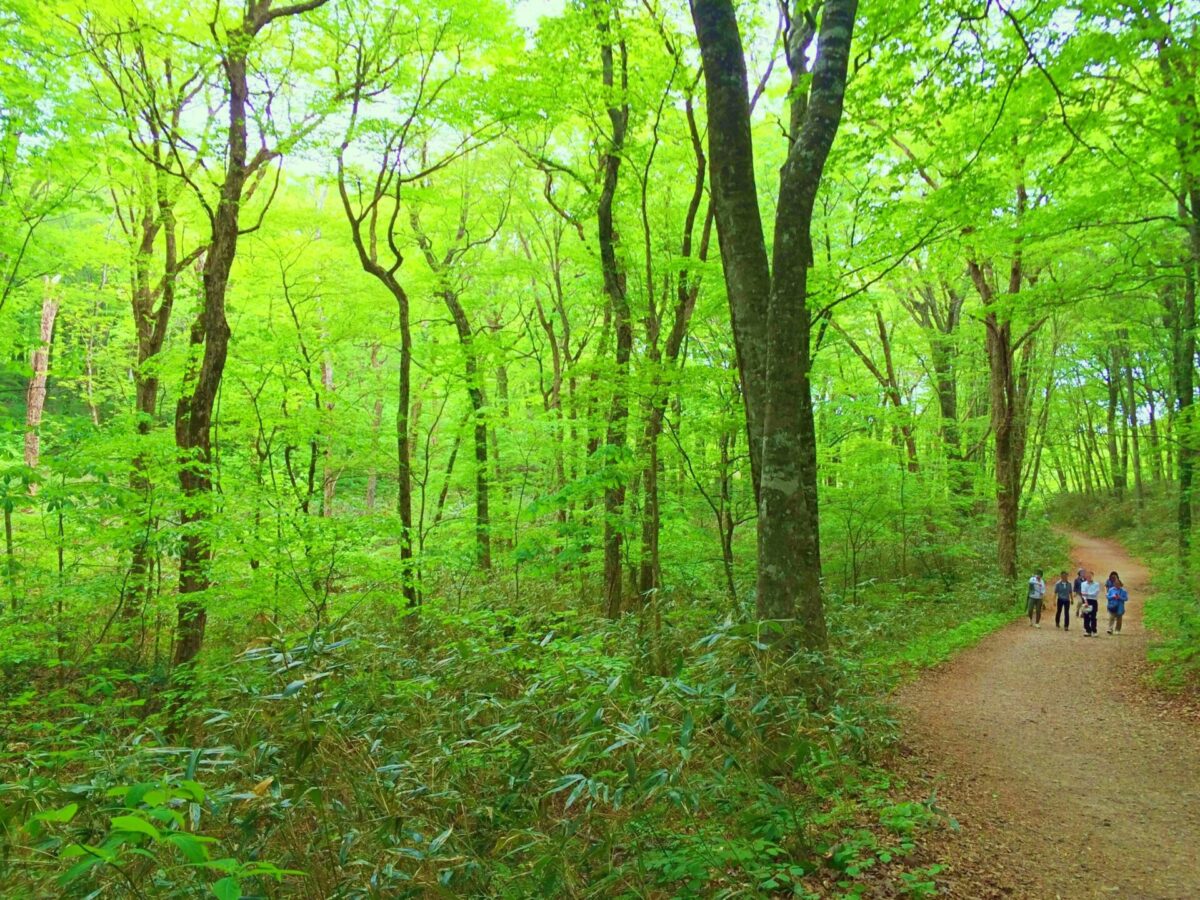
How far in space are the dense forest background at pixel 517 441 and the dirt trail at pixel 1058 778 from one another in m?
0.59

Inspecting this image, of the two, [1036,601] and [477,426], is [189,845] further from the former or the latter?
[1036,601]

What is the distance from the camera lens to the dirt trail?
3.74m

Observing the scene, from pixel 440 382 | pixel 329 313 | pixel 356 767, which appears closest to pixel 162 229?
pixel 329 313

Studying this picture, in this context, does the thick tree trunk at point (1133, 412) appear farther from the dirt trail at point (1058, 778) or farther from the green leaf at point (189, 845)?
the green leaf at point (189, 845)

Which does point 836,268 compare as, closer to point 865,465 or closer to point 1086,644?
point 865,465

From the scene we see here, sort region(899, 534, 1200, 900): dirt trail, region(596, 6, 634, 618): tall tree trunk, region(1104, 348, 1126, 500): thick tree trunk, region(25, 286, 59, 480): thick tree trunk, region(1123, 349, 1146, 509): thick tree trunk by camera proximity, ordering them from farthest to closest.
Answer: region(1104, 348, 1126, 500): thick tree trunk, region(1123, 349, 1146, 509): thick tree trunk, region(25, 286, 59, 480): thick tree trunk, region(596, 6, 634, 618): tall tree trunk, region(899, 534, 1200, 900): dirt trail

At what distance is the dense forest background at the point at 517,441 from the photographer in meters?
3.31

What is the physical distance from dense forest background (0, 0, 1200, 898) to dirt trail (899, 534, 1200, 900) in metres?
0.59

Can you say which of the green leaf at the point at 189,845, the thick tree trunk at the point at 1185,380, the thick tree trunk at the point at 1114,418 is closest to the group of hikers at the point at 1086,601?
the thick tree trunk at the point at 1185,380

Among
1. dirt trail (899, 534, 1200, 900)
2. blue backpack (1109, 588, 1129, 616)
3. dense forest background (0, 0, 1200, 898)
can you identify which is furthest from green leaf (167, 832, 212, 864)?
blue backpack (1109, 588, 1129, 616)

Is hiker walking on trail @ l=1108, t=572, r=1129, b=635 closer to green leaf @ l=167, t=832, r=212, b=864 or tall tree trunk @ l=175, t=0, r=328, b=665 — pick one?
green leaf @ l=167, t=832, r=212, b=864

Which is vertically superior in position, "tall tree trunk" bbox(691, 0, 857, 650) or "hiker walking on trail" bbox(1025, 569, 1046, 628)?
"tall tree trunk" bbox(691, 0, 857, 650)

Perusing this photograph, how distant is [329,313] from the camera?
14109 millimetres

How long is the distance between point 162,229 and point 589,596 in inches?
423
